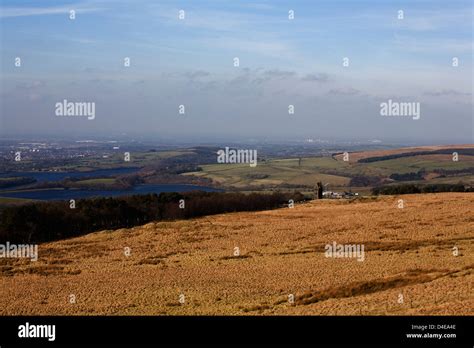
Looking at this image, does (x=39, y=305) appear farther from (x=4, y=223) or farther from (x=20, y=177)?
(x=20, y=177)

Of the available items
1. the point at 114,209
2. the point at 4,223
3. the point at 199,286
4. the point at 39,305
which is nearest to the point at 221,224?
the point at 114,209

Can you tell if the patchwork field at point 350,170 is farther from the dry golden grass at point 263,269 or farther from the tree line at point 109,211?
the dry golden grass at point 263,269
